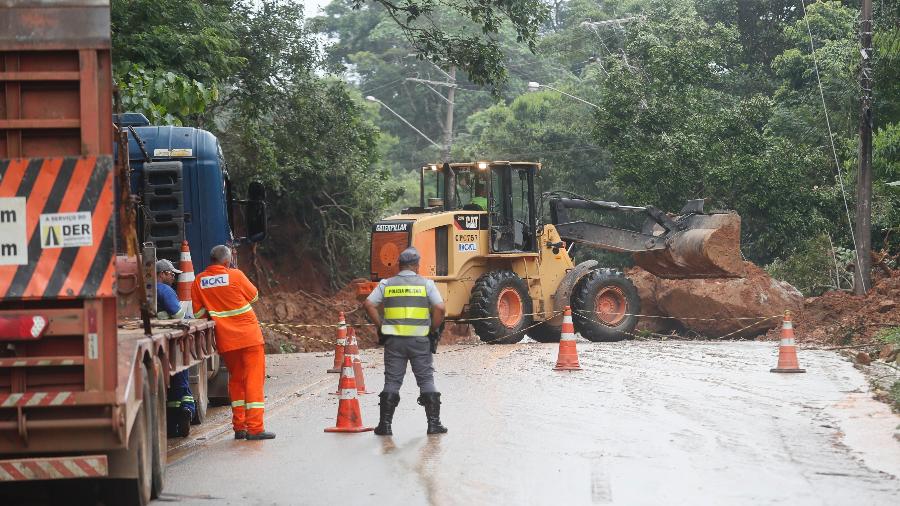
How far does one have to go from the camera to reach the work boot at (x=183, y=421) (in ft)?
41.8

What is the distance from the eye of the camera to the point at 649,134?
120ft

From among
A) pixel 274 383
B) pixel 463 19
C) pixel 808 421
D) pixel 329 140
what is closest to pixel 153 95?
pixel 274 383

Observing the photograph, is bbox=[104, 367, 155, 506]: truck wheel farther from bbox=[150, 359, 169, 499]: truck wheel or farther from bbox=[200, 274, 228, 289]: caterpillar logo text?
bbox=[200, 274, 228, 289]: caterpillar logo text

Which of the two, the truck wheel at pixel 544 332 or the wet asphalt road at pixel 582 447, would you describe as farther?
the truck wheel at pixel 544 332

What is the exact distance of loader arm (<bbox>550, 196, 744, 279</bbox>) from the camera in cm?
2638

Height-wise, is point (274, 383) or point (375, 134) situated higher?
point (375, 134)

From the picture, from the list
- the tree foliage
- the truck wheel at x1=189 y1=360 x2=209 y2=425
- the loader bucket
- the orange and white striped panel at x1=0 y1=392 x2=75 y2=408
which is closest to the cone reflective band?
the orange and white striped panel at x1=0 y1=392 x2=75 y2=408

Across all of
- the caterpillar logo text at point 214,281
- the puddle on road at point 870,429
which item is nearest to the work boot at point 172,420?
the caterpillar logo text at point 214,281

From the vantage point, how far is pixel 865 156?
25.8 meters

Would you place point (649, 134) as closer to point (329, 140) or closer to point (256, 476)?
point (329, 140)

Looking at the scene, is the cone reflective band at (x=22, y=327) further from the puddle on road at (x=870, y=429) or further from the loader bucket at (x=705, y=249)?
the loader bucket at (x=705, y=249)

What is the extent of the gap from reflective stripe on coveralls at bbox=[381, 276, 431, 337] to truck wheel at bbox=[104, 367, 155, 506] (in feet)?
12.0

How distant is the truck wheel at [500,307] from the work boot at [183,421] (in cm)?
1212

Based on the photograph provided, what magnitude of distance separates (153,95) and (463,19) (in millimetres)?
54420
